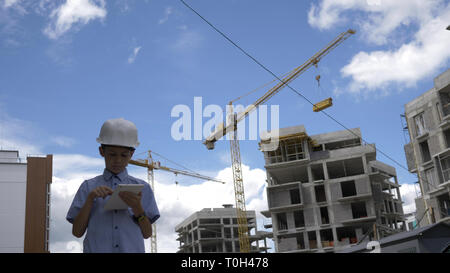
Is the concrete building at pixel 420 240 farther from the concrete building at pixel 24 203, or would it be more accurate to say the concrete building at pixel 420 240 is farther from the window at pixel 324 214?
the concrete building at pixel 24 203

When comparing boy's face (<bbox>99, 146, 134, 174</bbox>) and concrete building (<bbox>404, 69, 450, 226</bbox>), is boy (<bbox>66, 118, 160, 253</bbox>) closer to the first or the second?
boy's face (<bbox>99, 146, 134, 174</bbox>)

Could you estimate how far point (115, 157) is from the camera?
3018 mm

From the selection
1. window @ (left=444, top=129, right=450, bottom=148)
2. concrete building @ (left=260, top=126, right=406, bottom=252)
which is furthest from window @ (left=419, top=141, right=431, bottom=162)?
concrete building @ (left=260, top=126, right=406, bottom=252)

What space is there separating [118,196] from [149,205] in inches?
11.5

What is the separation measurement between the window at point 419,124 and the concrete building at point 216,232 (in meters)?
53.0

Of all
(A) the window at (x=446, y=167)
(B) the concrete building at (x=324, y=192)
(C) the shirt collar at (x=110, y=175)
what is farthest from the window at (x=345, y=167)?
(C) the shirt collar at (x=110, y=175)

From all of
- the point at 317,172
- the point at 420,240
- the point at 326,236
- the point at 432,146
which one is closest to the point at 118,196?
the point at 420,240

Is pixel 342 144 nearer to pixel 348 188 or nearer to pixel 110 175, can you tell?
pixel 348 188

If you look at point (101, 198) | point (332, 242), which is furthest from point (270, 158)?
point (101, 198)

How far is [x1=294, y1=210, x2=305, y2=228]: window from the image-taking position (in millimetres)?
54594

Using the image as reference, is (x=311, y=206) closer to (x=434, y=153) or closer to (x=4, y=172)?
(x=434, y=153)
